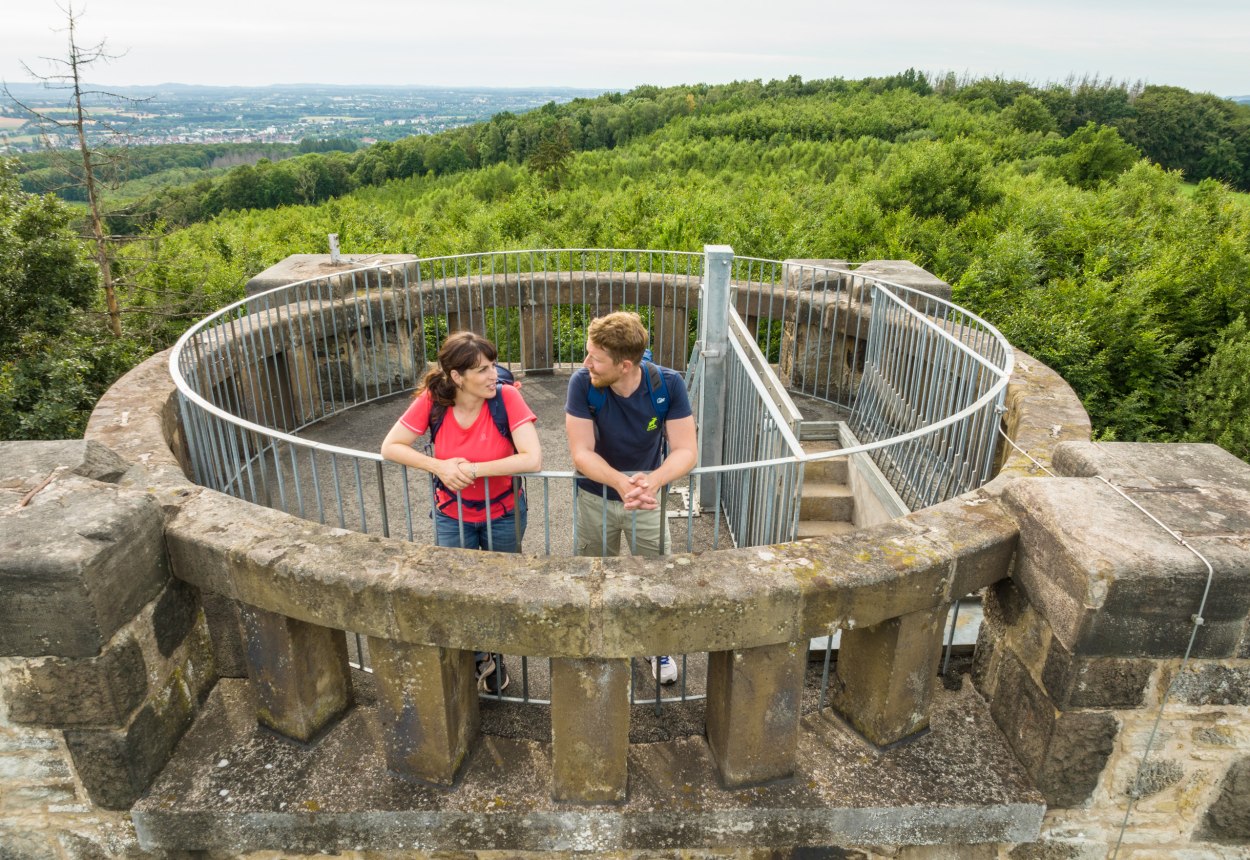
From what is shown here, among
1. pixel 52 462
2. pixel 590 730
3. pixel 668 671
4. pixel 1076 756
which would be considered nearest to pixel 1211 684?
pixel 1076 756

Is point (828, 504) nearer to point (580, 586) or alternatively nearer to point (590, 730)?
point (590, 730)

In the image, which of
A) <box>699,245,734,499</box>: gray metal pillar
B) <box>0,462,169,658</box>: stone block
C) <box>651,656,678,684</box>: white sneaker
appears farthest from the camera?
<box>699,245,734,499</box>: gray metal pillar

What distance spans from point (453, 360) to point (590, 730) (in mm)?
1683

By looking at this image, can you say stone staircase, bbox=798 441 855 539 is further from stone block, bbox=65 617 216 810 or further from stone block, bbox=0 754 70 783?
stone block, bbox=0 754 70 783

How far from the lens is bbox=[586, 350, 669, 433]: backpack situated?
3.92 meters

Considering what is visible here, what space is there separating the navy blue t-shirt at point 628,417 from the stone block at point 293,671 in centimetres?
140

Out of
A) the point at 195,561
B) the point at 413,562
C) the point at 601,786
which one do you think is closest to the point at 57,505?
the point at 195,561

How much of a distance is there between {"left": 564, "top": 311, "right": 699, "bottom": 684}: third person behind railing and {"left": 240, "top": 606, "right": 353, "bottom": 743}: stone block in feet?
4.15

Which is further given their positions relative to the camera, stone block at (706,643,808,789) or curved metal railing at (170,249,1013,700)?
curved metal railing at (170,249,1013,700)

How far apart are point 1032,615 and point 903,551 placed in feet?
2.26

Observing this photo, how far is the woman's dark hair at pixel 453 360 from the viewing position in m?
3.64

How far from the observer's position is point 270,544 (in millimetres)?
3340

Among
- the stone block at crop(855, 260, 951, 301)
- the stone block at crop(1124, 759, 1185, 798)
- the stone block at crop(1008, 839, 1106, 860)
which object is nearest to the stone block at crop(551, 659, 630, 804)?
the stone block at crop(1008, 839, 1106, 860)

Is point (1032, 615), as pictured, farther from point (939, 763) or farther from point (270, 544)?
point (270, 544)
